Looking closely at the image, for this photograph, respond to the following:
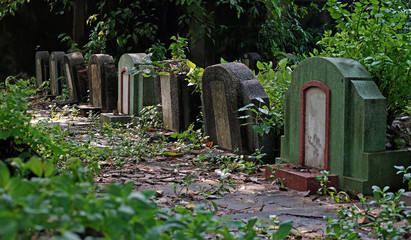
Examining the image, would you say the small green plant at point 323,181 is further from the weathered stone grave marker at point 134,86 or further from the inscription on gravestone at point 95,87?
the inscription on gravestone at point 95,87

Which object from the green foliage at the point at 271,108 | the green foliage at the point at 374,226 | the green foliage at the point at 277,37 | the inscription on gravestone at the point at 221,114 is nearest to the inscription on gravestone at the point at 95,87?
the green foliage at the point at 277,37

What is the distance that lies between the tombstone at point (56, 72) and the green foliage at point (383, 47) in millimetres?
9934

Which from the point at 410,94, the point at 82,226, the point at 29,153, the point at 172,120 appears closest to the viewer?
the point at 82,226

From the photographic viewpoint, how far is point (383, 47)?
518 cm

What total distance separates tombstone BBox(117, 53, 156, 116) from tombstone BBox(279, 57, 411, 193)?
412cm

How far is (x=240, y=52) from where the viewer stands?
Result: 1356 centimetres

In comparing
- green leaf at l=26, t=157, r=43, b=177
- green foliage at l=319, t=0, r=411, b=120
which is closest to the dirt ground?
green foliage at l=319, t=0, r=411, b=120

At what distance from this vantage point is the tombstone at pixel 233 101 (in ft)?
20.7

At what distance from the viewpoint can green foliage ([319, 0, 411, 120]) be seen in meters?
5.00

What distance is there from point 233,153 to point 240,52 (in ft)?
24.2

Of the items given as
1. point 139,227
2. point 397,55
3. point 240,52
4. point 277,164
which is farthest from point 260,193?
point 240,52

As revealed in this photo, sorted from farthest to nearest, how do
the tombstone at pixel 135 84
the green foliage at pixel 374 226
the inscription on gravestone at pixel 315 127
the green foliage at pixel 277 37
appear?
1. the green foliage at pixel 277 37
2. the tombstone at pixel 135 84
3. the inscription on gravestone at pixel 315 127
4. the green foliage at pixel 374 226

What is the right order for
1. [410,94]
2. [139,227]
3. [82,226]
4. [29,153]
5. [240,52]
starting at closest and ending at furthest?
1. [82,226]
2. [139,227]
3. [29,153]
4. [410,94]
5. [240,52]

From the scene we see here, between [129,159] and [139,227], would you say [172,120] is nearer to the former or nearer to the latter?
[129,159]
